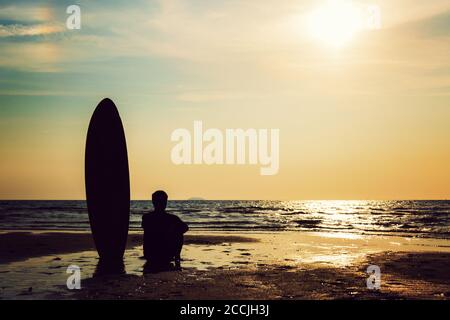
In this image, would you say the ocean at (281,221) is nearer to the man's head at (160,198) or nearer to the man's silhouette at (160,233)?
the man's silhouette at (160,233)

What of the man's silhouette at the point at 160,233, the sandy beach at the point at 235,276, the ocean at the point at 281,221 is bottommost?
the ocean at the point at 281,221

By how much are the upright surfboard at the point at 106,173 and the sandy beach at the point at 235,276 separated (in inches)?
41.3

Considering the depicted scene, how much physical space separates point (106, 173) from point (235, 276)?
3696 mm

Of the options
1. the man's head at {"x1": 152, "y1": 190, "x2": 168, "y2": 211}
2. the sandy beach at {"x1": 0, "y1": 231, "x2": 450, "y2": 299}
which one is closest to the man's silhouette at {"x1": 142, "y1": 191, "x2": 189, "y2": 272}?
the man's head at {"x1": 152, "y1": 190, "x2": 168, "y2": 211}

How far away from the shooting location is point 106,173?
10969mm

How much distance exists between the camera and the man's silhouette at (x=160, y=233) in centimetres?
963

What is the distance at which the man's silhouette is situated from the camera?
379 inches

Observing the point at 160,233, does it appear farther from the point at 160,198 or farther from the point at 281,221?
the point at 281,221

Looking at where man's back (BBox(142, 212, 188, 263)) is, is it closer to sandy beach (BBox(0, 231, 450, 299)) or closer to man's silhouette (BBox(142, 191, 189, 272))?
man's silhouette (BBox(142, 191, 189, 272))

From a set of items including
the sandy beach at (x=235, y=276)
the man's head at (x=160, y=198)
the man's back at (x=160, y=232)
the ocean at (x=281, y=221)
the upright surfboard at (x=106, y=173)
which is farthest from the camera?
the ocean at (x=281, y=221)

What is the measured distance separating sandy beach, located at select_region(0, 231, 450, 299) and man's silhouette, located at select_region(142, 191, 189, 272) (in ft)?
1.45

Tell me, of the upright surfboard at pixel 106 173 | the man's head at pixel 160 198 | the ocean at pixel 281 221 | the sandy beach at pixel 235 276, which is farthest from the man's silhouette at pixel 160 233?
the ocean at pixel 281 221
